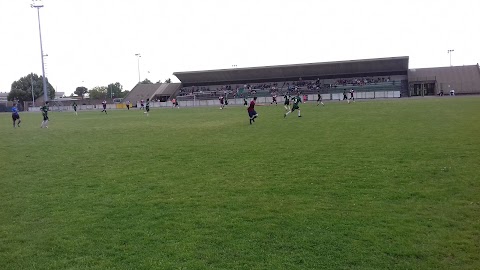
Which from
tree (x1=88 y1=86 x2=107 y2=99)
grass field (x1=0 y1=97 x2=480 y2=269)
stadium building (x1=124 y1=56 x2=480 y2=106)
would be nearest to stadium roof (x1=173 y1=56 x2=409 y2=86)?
stadium building (x1=124 y1=56 x2=480 y2=106)

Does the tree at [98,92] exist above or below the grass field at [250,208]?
above

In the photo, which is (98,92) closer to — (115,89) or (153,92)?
(115,89)

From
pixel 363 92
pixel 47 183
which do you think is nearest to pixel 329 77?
pixel 363 92

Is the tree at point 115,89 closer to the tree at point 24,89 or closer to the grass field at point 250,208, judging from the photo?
the tree at point 24,89

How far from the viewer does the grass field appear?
20.1 feet

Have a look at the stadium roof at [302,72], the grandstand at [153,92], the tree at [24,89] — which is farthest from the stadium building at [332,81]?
the tree at [24,89]

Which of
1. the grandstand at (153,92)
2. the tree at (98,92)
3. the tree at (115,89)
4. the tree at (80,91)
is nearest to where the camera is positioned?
→ the grandstand at (153,92)

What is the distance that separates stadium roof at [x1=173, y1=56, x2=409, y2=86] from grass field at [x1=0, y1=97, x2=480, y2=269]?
64376mm

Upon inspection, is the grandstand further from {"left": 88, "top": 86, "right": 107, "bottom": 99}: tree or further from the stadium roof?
{"left": 88, "top": 86, "right": 107, "bottom": 99}: tree

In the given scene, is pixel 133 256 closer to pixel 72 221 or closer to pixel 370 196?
pixel 72 221

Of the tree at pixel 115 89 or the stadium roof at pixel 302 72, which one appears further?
the tree at pixel 115 89

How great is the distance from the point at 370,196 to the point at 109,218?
534 centimetres

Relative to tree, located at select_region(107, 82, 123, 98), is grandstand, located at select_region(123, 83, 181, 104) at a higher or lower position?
lower

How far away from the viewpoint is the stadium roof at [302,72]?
A: 75625 millimetres
